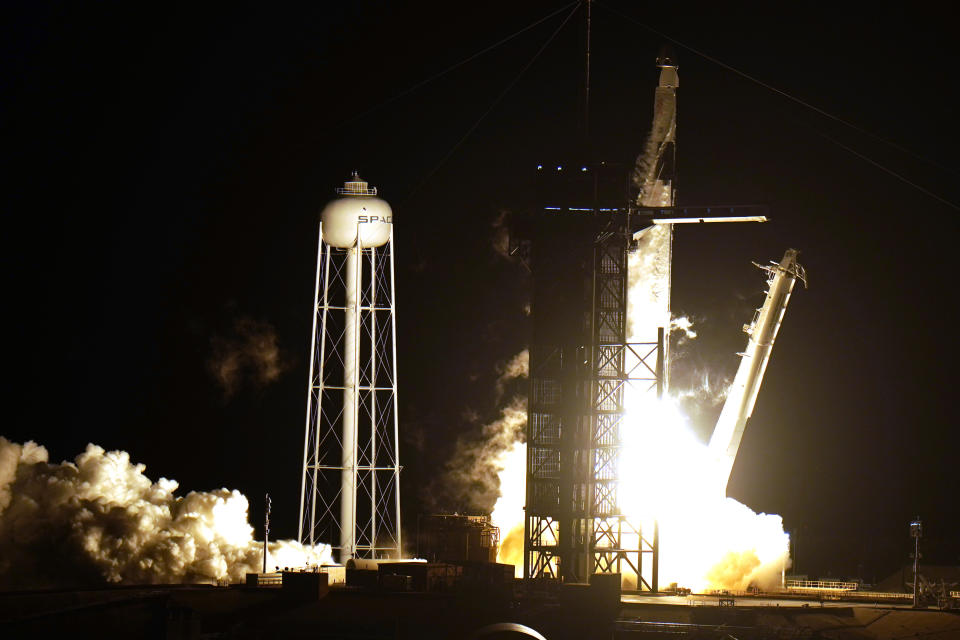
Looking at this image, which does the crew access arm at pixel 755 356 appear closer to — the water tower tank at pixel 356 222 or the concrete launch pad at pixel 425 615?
the concrete launch pad at pixel 425 615

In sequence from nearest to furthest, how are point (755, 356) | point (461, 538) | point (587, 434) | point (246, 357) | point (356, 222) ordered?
point (587, 434)
point (755, 356)
point (461, 538)
point (356, 222)
point (246, 357)

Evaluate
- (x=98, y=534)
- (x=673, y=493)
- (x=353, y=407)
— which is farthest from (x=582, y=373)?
(x=98, y=534)

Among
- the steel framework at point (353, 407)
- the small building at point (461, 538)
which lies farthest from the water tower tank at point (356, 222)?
the small building at point (461, 538)

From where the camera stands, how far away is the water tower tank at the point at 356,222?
65.4 metres

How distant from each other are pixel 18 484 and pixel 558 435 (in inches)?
821

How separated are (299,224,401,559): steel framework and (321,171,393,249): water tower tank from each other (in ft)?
1.36

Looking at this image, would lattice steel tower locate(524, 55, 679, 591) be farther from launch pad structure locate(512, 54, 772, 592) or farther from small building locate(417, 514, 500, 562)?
small building locate(417, 514, 500, 562)

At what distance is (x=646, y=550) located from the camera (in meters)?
60.0

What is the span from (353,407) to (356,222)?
23.4ft

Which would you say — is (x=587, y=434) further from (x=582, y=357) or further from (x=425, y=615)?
(x=425, y=615)

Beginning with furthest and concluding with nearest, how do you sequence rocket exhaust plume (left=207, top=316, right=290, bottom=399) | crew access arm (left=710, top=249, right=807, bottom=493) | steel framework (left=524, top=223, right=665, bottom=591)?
rocket exhaust plume (left=207, top=316, right=290, bottom=399) < crew access arm (left=710, top=249, right=807, bottom=493) < steel framework (left=524, top=223, right=665, bottom=591)

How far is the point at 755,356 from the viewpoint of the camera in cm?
6238

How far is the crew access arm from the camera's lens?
202 feet

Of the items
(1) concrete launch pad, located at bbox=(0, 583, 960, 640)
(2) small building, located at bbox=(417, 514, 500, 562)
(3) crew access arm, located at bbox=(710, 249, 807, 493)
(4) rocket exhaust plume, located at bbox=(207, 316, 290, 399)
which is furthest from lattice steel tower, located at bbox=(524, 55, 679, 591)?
(4) rocket exhaust plume, located at bbox=(207, 316, 290, 399)
